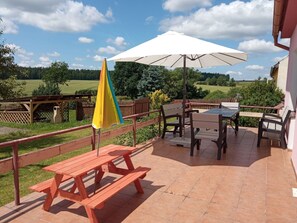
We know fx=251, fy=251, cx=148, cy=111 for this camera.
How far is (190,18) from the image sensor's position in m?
11.6

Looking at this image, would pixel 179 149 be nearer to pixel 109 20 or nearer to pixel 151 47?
pixel 151 47

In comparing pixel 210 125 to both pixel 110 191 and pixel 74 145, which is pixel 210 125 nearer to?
pixel 74 145

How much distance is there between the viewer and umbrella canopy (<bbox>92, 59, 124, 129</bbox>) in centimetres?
323

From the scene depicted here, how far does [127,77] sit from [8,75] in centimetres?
2660

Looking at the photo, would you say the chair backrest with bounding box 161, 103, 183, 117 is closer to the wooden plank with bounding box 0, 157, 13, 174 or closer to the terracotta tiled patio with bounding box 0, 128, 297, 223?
the terracotta tiled patio with bounding box 0, 128, 297, 223

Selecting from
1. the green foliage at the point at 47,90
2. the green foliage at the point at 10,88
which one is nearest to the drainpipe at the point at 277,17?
the green foliage at the point at 10,88

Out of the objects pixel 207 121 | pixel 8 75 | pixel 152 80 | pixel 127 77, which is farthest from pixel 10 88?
pixel 127 77

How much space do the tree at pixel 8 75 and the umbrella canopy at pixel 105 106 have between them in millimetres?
7736

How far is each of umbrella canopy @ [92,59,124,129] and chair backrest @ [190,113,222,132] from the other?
228cm

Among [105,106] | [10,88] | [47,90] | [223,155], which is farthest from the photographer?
[47,90]

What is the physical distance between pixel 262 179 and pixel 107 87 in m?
3.02

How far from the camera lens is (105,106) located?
3268mm

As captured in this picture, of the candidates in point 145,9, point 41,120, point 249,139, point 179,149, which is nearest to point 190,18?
point 145,9

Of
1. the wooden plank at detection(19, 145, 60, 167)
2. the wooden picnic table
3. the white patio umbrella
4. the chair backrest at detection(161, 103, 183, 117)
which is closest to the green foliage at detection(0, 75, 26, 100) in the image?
the chair backrest at detection(161, 103, 183, 117)
